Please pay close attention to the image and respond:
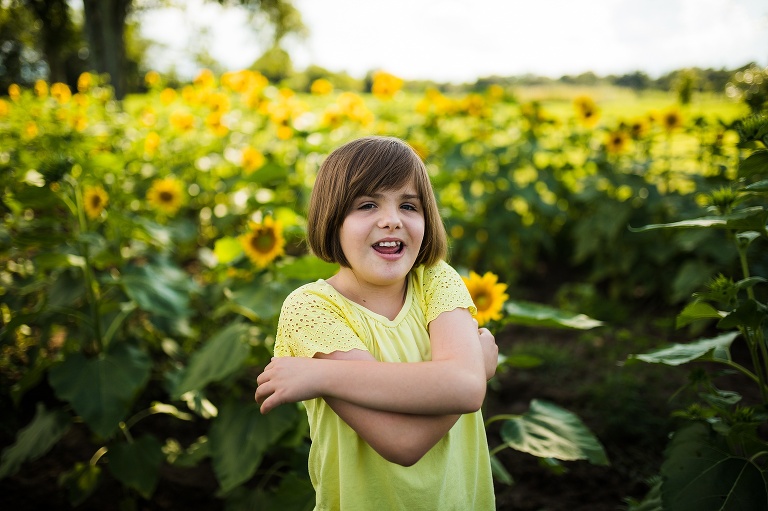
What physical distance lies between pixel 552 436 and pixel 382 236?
904mm

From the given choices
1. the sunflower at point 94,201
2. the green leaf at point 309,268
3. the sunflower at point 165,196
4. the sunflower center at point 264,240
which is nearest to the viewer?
the green leaf at point 309,268

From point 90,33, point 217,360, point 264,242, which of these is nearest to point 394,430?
point 217,360

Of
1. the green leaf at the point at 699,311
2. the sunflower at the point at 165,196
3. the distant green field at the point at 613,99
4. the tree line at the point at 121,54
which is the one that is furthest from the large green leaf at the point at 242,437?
the distant green field at the point at 613,99

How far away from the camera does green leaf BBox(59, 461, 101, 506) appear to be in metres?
2.17

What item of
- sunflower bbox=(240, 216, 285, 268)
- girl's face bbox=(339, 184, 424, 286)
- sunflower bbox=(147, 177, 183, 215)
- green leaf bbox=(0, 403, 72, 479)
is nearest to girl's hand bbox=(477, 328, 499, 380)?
girl's face bbox=(339, 184, 424, 286)

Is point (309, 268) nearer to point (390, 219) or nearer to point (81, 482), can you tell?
point (390, 219)

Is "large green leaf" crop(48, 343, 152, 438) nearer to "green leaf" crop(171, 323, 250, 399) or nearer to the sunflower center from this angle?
"green leaf" crop(171, 323, 250, 399)

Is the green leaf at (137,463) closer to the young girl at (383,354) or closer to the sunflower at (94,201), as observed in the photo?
the young girl at (383,354)

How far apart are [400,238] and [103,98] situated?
4767 millimetres

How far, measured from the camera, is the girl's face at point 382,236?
1.20 metres

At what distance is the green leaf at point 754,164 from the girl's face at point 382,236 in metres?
0.83

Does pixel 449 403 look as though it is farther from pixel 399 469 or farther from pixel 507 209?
pixel 507 209

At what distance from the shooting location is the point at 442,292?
Answer: 4.18ft

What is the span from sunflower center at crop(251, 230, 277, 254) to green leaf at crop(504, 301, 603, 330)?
950mm
